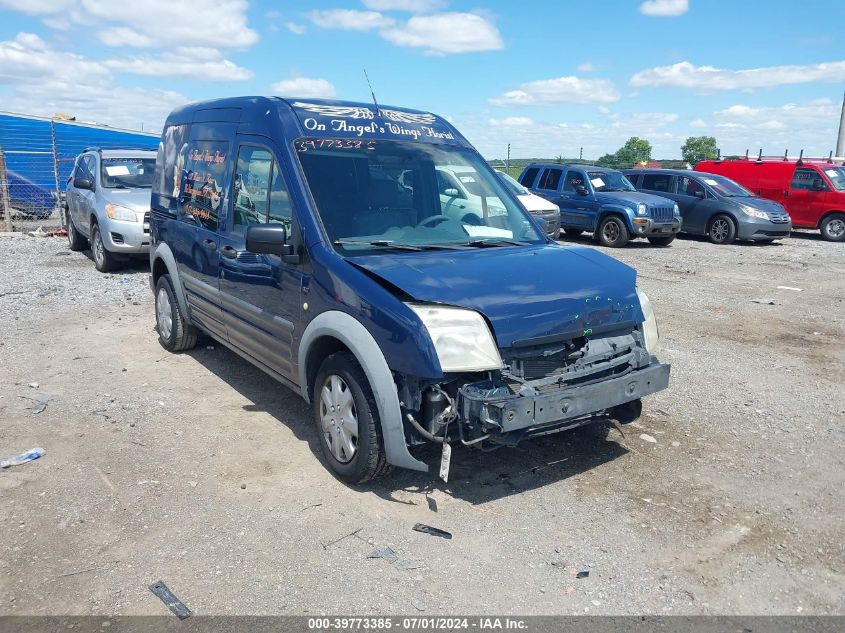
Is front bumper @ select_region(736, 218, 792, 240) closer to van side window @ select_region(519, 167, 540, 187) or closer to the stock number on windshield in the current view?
van side window @ select_region(519, 167, 540, 187)

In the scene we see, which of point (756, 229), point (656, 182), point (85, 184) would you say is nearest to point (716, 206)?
point (756, 229)

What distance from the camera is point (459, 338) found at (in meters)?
3.44

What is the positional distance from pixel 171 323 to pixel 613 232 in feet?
37.8

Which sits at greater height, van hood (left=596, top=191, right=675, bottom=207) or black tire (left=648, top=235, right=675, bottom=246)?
van hood (left=596, top=191, right=675, bottom=207)

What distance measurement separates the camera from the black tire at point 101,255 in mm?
10570

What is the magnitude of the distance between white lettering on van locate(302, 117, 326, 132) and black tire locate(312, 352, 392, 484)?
1.54m

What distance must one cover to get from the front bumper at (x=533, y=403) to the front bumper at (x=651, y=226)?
476 inches

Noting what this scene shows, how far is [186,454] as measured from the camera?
14.8ft

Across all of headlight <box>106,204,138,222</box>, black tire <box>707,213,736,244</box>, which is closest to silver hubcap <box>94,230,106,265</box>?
headlight <box>106,204,138,222</box>

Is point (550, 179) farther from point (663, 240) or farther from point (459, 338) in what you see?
point (459, 338)

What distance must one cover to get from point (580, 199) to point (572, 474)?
12.8m

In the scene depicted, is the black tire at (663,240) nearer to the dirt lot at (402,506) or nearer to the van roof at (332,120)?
the dirt lot at (402,506)

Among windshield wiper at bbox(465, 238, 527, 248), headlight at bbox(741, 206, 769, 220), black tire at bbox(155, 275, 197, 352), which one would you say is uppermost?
windshield wiper at bbox(465, 238, 527, 248)

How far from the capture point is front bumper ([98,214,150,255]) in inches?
403
